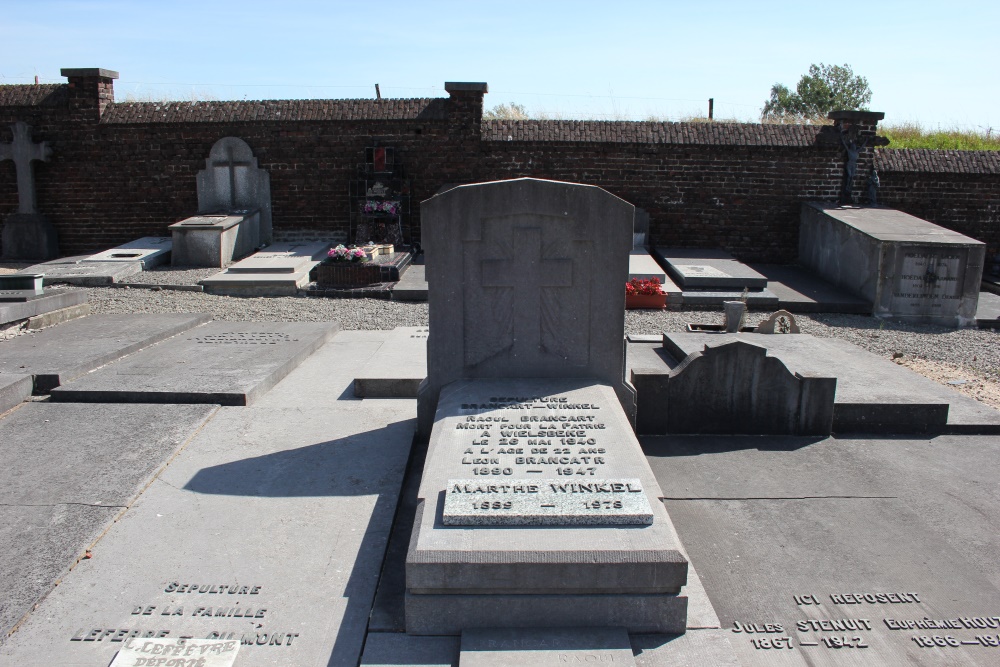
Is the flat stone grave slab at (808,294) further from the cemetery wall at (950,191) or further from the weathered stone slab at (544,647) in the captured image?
the weathered stone slab at (544,647)

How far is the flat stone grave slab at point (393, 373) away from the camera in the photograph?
19.1 ft

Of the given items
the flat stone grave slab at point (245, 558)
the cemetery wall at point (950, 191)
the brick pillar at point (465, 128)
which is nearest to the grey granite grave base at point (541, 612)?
the flat stone grave slab at point (245, 558)

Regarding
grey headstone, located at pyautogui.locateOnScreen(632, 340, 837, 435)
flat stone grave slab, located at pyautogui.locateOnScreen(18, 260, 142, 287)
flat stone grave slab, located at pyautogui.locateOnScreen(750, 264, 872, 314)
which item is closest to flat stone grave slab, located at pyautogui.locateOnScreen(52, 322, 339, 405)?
grey headstone, located at pyautogui.locateOnScreen(632, 340, 837, 435)

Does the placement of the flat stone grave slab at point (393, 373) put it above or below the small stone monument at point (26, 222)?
below

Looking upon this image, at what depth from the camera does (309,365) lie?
6883 mm

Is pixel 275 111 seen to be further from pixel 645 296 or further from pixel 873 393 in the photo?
pixel 873 393

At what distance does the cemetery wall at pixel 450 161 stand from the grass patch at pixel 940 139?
3.68m

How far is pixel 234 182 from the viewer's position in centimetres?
1407

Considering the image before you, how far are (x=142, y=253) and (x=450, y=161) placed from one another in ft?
17.7

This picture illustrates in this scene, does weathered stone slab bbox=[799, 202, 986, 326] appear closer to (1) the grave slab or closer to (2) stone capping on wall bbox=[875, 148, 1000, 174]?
(2) stone capping on wall bbox=[875, 148, 1000, 174]

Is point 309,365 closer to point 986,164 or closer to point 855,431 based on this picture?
point 855,431

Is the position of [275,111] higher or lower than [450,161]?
higher

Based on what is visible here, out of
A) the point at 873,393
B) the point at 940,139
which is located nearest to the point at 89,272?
the point at 873,393

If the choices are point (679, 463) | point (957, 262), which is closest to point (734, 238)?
point (957, 262)
